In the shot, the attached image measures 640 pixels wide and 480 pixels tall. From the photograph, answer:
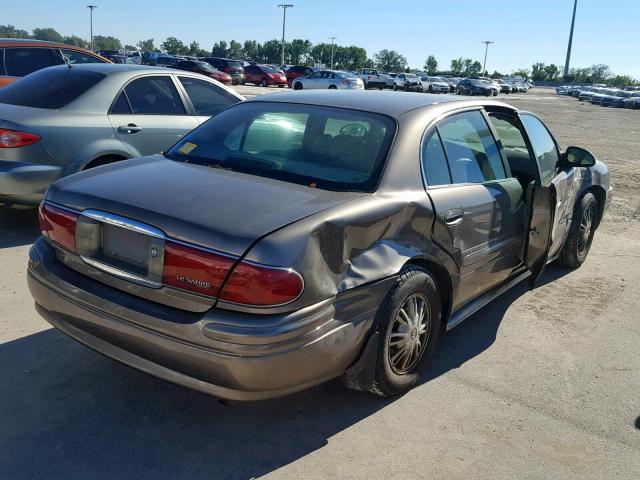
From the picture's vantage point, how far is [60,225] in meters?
3.03

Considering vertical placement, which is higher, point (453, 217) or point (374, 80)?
point (374, 80)

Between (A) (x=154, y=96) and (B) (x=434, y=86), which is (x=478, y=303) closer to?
(A) (x=154, y=96)

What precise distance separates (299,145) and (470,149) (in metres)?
1.17

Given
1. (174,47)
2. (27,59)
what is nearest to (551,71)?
(174,47)

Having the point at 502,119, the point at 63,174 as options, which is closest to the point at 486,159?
the point at 502,119

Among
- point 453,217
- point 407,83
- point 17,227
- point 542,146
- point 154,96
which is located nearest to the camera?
point 453,217

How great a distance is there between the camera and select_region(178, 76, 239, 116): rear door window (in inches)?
259

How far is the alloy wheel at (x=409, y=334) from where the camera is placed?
10.4 feet

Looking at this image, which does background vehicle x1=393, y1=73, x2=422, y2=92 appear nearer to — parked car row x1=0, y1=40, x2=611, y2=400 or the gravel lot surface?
parked car row x1=0, y1=40, x2=611, y2=400

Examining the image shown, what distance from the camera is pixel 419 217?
127 inches

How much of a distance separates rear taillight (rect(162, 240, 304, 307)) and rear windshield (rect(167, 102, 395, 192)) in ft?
2.49

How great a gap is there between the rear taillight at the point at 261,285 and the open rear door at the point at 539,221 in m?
2.39

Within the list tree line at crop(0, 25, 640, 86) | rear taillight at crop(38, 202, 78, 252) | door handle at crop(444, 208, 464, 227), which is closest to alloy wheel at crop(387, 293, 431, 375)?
door handle at crop(444, 208, 464, 227)

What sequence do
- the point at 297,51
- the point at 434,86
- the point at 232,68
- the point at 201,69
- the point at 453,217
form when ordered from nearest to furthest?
1. the point at 453,217
2. the point at 201,69
3. the point at 232,68
4. the point at 434,86
5. the point at 297,51
